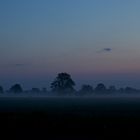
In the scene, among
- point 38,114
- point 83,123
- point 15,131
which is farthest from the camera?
point 38,114

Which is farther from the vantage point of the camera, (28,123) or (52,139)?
(28,123)

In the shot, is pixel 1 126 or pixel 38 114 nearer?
pixel 1 126

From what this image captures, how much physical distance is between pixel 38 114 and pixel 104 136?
45.3 feet

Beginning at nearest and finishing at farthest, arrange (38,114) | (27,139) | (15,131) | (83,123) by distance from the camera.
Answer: (27,139)
(15,131)
(83,123)
(38,114)

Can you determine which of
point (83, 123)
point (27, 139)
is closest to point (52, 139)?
point (27, 139)

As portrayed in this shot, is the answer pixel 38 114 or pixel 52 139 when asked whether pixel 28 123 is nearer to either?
pixel 38 114

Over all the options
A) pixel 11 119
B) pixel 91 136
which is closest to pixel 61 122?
pixel 11 119

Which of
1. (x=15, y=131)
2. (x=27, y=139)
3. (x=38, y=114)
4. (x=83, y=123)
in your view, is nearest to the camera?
(x=27, y=139)

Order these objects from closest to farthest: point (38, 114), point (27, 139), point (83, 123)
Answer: point (27, 139) < point (83, 123) < point (38, 114)

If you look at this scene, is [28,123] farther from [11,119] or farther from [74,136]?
[74,136]

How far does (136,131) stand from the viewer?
29.4 meters

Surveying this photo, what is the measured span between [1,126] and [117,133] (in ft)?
29.2

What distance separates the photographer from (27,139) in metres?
28.0

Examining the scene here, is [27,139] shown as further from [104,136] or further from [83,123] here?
[83,123]
